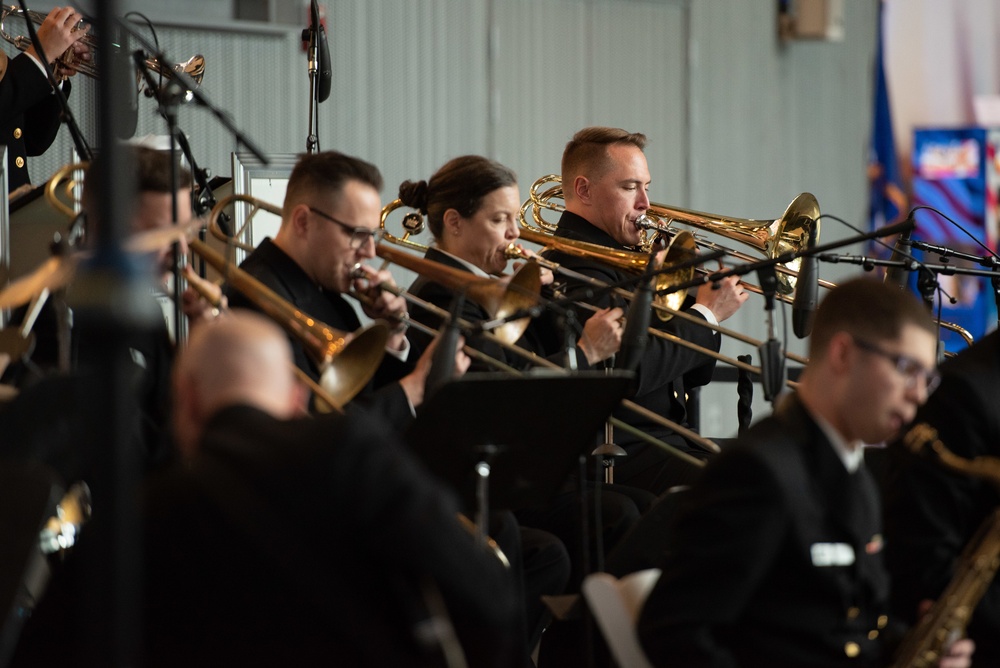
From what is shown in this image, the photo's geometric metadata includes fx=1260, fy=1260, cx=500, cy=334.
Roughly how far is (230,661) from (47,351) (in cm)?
146

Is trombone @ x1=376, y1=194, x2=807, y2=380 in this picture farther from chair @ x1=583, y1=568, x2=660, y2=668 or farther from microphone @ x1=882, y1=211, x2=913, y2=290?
chair @ x1=583, y1=568, x2=660, y2=668

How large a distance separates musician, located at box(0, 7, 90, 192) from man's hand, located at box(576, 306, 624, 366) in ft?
5.94

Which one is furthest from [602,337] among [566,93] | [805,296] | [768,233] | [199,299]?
[566,93]

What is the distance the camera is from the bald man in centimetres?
170

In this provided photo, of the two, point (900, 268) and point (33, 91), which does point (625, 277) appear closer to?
point (900, 268)

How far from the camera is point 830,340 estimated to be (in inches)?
89.5

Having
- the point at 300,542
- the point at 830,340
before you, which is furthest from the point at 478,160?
the point at 300,542

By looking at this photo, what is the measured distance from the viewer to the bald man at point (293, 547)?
170 cm

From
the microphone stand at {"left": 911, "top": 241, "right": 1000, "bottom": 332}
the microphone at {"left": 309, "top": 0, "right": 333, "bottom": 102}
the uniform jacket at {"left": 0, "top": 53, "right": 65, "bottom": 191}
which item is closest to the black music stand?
the microphone stand at {"left": 911, "top": 241, "right": 1000, "bottom": 332}

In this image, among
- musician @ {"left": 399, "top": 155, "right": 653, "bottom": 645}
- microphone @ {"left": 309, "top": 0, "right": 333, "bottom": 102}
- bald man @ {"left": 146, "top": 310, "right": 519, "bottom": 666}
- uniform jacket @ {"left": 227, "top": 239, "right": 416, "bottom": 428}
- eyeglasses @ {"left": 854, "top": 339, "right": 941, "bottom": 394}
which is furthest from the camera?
microphone @ {"left": 309, "top": 0, "right": 333, "bottom": 102}

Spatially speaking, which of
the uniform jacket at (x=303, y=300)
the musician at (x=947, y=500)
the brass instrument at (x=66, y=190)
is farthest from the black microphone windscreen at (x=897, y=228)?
the brass instrument at (x=66, y=190)

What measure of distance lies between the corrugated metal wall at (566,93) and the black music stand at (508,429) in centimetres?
430

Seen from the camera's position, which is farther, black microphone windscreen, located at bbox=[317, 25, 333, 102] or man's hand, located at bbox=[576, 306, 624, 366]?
black microphone windscreen, located at bbox=[317, 25, 333, 102]

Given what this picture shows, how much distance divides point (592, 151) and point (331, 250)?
4.89 ft
